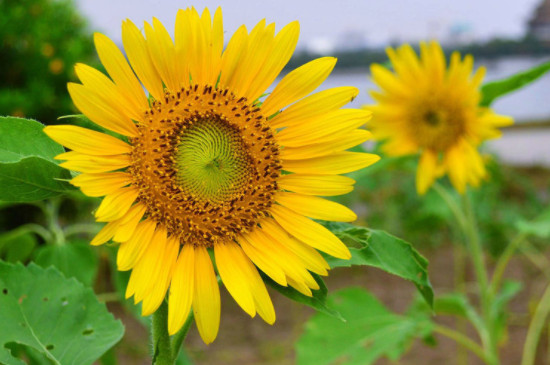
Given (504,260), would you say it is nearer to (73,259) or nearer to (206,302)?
(73,259)

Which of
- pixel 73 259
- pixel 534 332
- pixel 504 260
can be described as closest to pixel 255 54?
pixel 73 259

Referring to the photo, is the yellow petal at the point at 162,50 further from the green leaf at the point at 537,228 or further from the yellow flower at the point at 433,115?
the green leaf at the point at 537,228

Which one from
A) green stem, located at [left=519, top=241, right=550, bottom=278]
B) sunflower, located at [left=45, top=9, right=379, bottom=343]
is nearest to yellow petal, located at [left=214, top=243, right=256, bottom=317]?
sunflower, located at [left=45, top=9, right=379, bottom=343]

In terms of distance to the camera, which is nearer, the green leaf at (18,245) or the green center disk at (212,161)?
the green center disk at (212,161)

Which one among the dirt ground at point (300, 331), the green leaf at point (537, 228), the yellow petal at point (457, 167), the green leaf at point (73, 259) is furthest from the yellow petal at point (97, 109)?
the dirt ground at point (300, 331)

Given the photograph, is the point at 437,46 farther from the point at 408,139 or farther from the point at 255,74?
the point at 255,74

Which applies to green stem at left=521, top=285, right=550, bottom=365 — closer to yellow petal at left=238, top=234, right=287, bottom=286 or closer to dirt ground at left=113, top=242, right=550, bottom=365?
dirt ground at left=113, top=242, right=550, bottom=365
